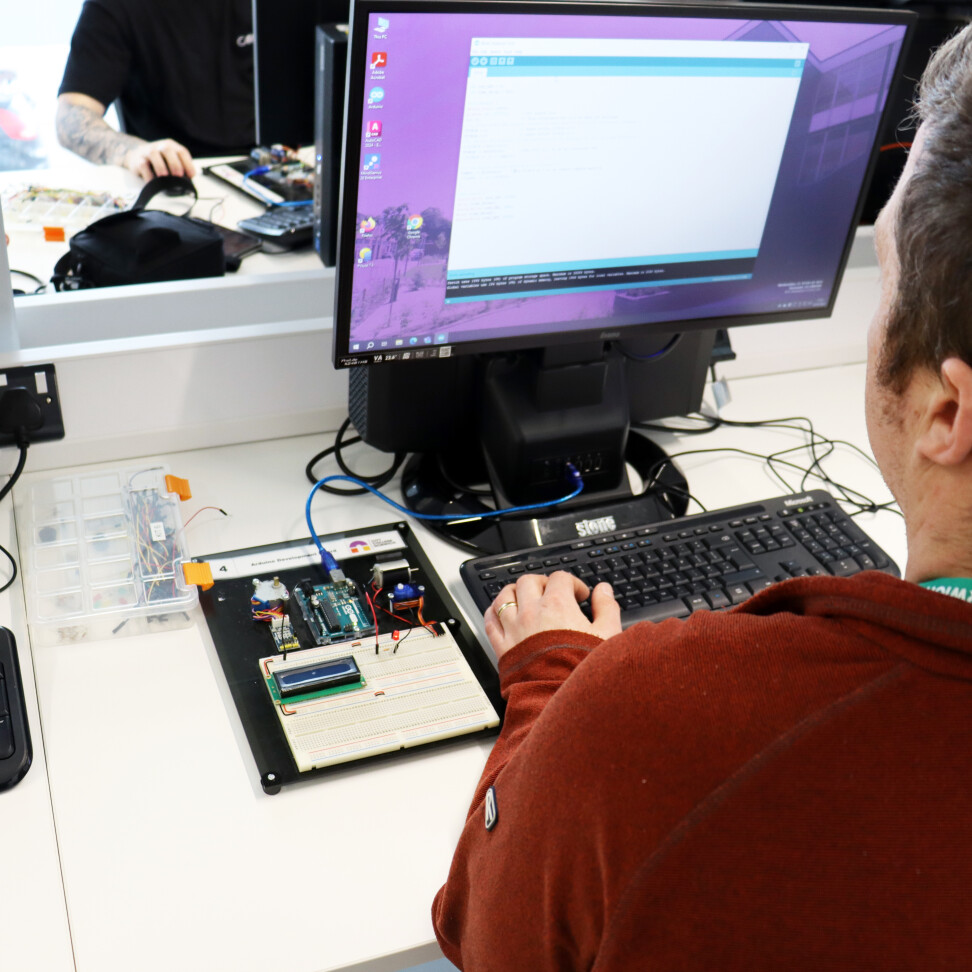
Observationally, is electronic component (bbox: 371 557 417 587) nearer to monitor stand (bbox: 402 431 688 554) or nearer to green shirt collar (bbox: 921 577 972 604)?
monitor stand (bbox: 402 431 688 554)

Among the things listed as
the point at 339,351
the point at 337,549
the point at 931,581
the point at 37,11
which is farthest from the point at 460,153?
the point at 37,11

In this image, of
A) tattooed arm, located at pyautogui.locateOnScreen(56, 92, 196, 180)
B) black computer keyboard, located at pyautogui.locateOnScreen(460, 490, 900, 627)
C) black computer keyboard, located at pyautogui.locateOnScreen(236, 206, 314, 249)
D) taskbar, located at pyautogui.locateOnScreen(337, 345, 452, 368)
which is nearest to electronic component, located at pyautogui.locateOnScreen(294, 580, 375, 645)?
black computer keyboard, located at pyautogui.locateOnScreen(460, 490, 900, 627)

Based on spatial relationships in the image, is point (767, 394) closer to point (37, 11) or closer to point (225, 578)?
point (225, 578)

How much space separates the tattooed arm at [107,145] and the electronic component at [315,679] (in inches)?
65.0

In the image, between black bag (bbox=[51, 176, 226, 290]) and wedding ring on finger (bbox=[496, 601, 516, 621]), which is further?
black bag (bbox=[51, 176, 226, 290])

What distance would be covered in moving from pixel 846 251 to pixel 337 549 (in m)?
0.72

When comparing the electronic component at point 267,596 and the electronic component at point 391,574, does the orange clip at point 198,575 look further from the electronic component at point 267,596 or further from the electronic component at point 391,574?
the electronic component at point 391,574

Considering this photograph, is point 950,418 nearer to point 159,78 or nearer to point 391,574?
point 391,574

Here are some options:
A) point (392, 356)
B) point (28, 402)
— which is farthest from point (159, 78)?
point (392, 356)

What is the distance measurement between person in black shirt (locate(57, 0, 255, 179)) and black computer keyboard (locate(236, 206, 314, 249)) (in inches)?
15.9

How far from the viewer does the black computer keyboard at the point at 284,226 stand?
6.50 feet

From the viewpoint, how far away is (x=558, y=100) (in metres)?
1.01

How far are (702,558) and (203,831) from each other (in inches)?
23.7

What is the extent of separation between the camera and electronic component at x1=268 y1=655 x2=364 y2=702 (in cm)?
94
